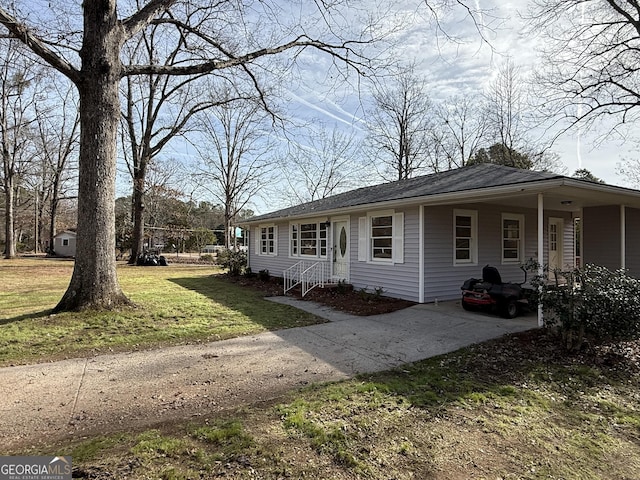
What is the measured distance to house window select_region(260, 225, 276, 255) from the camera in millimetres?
16391

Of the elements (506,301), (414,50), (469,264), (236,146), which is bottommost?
(506,301)

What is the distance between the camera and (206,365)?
462cm

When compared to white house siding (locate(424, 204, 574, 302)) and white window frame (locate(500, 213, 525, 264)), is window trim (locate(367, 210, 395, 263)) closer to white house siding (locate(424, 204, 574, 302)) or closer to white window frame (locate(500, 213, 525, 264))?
white house siding (locate(424, 204, 574, 302))

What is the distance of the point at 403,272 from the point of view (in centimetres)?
952

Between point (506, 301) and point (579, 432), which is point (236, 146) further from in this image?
point (579, 432)

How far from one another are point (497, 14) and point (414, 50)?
8.01ft

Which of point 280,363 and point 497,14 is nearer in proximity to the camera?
point 280,363

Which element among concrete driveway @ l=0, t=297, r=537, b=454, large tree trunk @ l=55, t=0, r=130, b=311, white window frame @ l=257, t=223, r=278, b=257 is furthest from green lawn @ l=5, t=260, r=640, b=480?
white window frame @ l=257, t=223, r=278, b=257

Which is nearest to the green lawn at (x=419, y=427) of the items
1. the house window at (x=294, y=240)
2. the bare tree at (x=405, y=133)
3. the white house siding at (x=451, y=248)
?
the white house siding at (x=451, y=248)

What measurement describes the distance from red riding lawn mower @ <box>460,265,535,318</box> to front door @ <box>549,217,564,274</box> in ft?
17.1

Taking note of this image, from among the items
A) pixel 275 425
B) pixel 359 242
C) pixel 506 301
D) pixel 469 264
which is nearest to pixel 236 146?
pixel 359 242

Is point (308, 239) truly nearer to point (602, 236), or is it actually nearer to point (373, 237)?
point (373, 237)

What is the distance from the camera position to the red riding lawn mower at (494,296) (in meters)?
7.54

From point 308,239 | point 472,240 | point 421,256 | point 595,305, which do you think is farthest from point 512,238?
point 308,239
